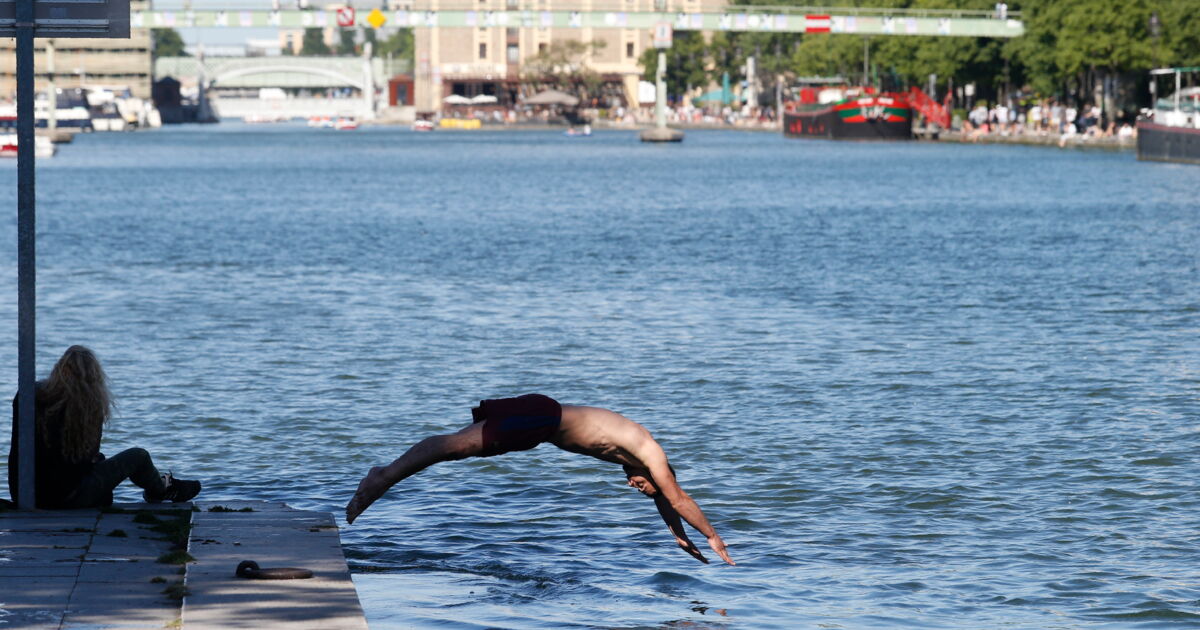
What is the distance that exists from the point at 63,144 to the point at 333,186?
78.8 meters

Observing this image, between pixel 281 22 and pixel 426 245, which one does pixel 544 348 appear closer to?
pixel 426 245

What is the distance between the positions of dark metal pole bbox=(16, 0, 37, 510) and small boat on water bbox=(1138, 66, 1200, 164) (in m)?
69.3

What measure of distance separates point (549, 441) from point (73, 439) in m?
2.91

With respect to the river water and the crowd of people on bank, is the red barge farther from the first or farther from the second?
the river water

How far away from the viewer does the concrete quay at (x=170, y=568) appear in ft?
26.4

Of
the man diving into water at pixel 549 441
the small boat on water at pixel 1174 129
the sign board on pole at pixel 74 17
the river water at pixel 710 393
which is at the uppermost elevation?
the small boat on water at pixel 1174 129

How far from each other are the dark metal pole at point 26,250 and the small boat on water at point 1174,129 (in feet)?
227

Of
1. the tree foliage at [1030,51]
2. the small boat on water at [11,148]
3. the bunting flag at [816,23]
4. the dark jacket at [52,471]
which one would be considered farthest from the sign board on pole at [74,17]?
the bunting flag at [816,23]

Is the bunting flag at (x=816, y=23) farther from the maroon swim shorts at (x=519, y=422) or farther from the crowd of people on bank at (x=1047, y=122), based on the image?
the maroon swim shorts at (x=519, y=422)

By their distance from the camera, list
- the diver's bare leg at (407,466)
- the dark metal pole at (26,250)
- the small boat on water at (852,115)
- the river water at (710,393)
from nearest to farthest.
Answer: the diver's bare leg at (407,466) < the dark metal pole at (26,250) < the river water at (710,393) < the small boat on water at (852,115)

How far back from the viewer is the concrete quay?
26.4ft

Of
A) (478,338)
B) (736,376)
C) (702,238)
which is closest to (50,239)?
(702,238)

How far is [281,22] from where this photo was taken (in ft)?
443

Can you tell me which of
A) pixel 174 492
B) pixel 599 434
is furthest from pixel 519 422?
pixel 174 492
